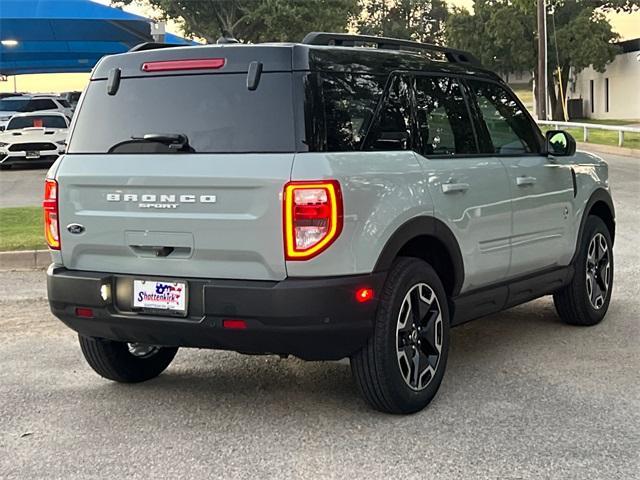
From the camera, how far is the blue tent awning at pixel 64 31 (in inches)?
1198

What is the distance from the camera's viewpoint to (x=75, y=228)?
4.60m

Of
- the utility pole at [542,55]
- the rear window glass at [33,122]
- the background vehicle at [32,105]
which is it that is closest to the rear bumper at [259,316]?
the rear window glass at [33,122]

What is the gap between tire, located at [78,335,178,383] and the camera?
5129mm

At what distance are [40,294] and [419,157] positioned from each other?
15.1 ft

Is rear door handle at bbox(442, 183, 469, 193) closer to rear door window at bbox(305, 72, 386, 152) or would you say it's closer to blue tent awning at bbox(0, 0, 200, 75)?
rear door window at bbox(305, 72, 386, 152)

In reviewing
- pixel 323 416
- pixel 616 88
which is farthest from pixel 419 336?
pixel 616 88

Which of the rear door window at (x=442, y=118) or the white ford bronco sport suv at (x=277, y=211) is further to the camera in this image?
the rear door window at (x=442, y=118)

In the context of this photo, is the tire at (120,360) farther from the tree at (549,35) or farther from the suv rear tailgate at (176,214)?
the tree at (549,35)

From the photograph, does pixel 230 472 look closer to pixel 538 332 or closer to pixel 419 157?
pixel 419 157

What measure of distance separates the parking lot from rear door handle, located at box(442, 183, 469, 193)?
3.78 feet

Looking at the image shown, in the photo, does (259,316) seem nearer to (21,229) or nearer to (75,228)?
(75,228)

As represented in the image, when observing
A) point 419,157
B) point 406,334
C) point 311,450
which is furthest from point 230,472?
point 419,157

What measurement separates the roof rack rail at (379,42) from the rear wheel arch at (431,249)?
1.12 metres

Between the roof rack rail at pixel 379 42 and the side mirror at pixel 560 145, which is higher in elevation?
the roof rack rail at pixel 379 42
